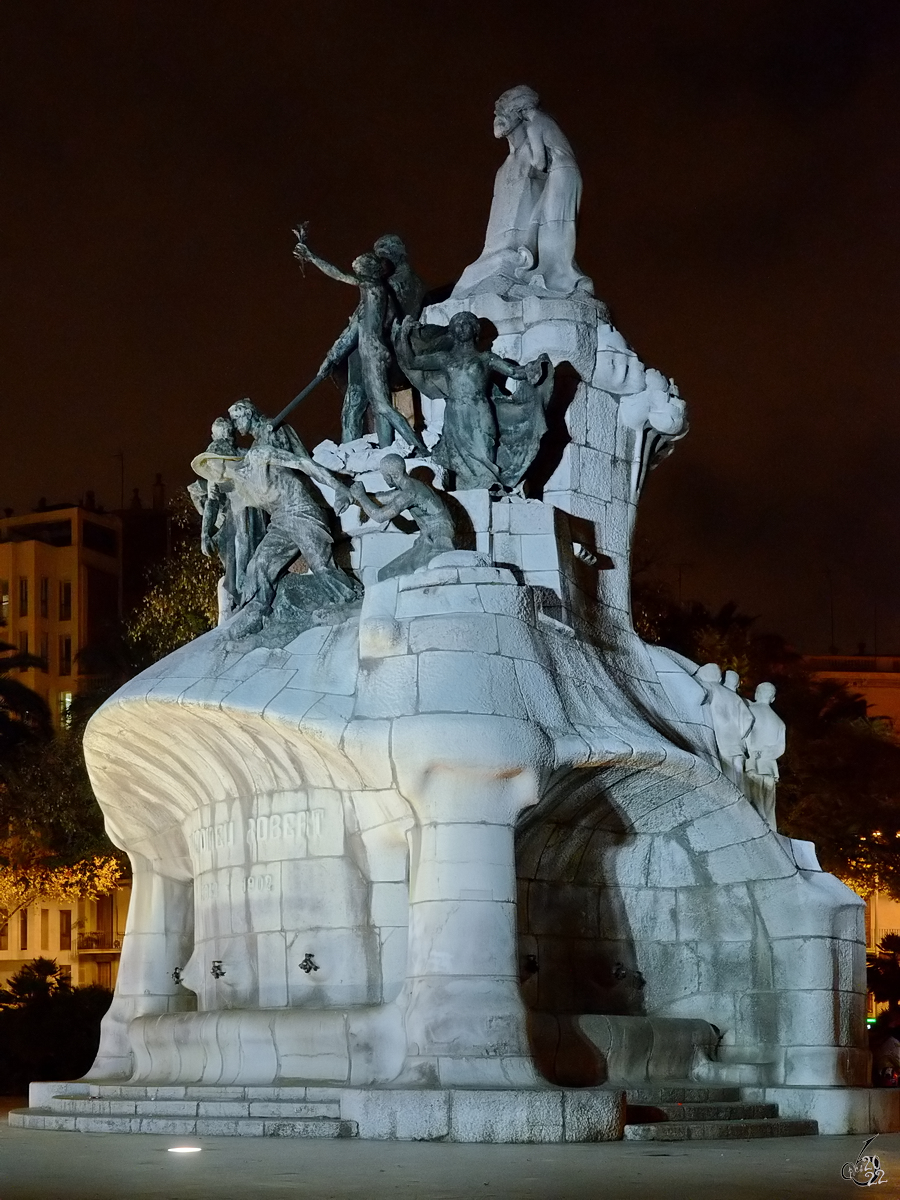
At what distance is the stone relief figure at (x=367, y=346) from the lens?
2067cm

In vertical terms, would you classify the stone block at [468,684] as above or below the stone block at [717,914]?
above

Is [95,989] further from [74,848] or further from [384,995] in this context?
[384,995]

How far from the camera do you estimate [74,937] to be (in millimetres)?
61500

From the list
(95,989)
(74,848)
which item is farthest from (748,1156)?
(74,848)

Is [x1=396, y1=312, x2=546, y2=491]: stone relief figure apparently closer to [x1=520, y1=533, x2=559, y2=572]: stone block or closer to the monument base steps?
[x1=520, y1=533, x2=559, y2=572]: stone block

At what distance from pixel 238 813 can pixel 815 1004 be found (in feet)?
19.1

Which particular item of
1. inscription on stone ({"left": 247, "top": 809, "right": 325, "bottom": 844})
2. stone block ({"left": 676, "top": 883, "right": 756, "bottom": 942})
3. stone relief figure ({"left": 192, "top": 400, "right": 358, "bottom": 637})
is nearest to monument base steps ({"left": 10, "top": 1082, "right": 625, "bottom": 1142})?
inscription on stone ({"left": 247, "top": 809, "right": 325, "bottom": 844})

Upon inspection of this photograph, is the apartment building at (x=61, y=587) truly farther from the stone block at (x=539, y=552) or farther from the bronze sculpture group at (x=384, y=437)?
the stone block at (x=539, y=552)

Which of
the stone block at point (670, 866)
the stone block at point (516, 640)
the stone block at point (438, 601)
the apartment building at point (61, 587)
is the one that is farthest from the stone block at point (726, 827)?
the apartment building at point (61, 587)

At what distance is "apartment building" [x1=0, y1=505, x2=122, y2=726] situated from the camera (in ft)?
228

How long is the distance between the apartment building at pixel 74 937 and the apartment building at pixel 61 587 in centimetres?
937

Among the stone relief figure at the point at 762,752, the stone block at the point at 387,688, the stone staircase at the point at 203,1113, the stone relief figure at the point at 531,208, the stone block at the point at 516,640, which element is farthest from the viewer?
the stone relief figure at the point at 531,208

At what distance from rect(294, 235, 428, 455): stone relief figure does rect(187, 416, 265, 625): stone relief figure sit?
134 cm

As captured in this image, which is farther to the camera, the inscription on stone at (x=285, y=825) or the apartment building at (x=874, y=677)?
the apartment building at (x=874, y=677)
